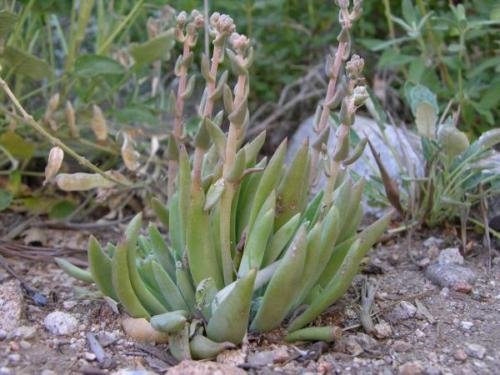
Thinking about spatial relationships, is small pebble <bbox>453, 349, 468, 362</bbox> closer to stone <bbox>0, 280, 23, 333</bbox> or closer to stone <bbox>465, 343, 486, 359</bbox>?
stone <bbox>465, 343, 486, 359</bbox>

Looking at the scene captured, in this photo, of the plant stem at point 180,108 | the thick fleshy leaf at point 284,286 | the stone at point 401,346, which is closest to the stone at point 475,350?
the stone at point 401,346

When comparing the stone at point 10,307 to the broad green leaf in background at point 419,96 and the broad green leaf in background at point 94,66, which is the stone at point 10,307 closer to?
the broad green leaf in background at point 94,66

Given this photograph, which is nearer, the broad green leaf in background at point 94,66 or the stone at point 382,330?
the stone at point 382,330

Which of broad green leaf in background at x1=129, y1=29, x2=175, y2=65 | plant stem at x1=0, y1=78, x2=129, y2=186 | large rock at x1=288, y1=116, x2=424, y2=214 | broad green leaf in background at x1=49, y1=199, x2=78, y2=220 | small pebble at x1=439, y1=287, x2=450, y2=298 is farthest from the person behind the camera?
broad green leaf in background at x1=49, y1=199, x2=78, y2=220

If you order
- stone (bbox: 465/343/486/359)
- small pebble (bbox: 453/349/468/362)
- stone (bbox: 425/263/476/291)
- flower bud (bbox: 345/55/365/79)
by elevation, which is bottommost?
stone (bbox: 465/343/486/359)

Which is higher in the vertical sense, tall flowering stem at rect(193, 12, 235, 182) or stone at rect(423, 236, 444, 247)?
tall flowering stem at rect(193, 12, 235, 182)

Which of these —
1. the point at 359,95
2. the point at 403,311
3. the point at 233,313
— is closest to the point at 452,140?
the point at 403,311

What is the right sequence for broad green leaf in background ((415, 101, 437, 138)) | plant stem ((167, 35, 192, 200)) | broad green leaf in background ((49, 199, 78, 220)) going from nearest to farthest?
plant stem ((167, 35, 192, 200)) → broad green leaf in background ((415, 101, 437, 138)) → broad green leaf in background ((49, 199, 78, 220))

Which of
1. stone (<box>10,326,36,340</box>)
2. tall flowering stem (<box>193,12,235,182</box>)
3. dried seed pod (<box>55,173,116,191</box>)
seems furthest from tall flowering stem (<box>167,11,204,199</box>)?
stone (<box>10,326,36,340</box>)

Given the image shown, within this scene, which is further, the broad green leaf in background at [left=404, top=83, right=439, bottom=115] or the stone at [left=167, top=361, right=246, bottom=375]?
the broad green leaf in background at [left=404, top=83, right=439, bottom=115]
